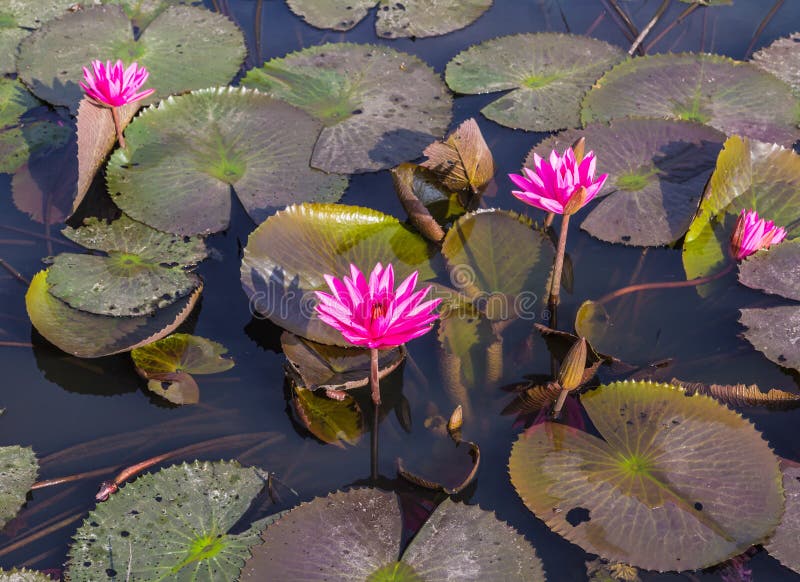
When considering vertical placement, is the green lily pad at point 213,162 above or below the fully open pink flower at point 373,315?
A: below

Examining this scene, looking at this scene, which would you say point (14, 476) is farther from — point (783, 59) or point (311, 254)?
point (783, 59)

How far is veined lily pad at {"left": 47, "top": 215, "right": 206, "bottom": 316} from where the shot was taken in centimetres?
367

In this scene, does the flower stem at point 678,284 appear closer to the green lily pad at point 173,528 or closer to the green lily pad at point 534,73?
the green lily pad at point 534,73

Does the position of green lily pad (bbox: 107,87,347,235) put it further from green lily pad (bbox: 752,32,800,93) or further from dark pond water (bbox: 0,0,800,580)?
green lily pad (bbox: 752,32,800,93)

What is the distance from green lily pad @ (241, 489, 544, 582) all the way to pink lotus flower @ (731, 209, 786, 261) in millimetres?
1849

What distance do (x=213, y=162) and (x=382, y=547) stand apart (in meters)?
2.40

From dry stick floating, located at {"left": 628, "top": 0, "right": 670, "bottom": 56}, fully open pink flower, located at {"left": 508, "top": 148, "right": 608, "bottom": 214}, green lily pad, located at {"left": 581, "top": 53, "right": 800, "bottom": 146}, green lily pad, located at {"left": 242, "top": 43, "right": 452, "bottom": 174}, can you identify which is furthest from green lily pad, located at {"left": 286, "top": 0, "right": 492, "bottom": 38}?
fully open pink flower, located at {"left": 508, "top": 148, "right": 608, "bottom": 214}

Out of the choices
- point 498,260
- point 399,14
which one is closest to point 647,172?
point 498,260

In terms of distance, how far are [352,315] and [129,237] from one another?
170 cm

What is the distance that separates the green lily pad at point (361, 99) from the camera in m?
→ 4.36

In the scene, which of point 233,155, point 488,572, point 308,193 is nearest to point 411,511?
point 488,572

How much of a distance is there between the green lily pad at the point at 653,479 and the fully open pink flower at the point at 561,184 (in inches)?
31.0

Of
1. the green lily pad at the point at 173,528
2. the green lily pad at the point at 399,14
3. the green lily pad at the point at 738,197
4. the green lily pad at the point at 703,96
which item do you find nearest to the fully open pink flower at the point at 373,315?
the green lily pad at the point at 173,528

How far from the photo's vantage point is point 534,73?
483 centimetres
